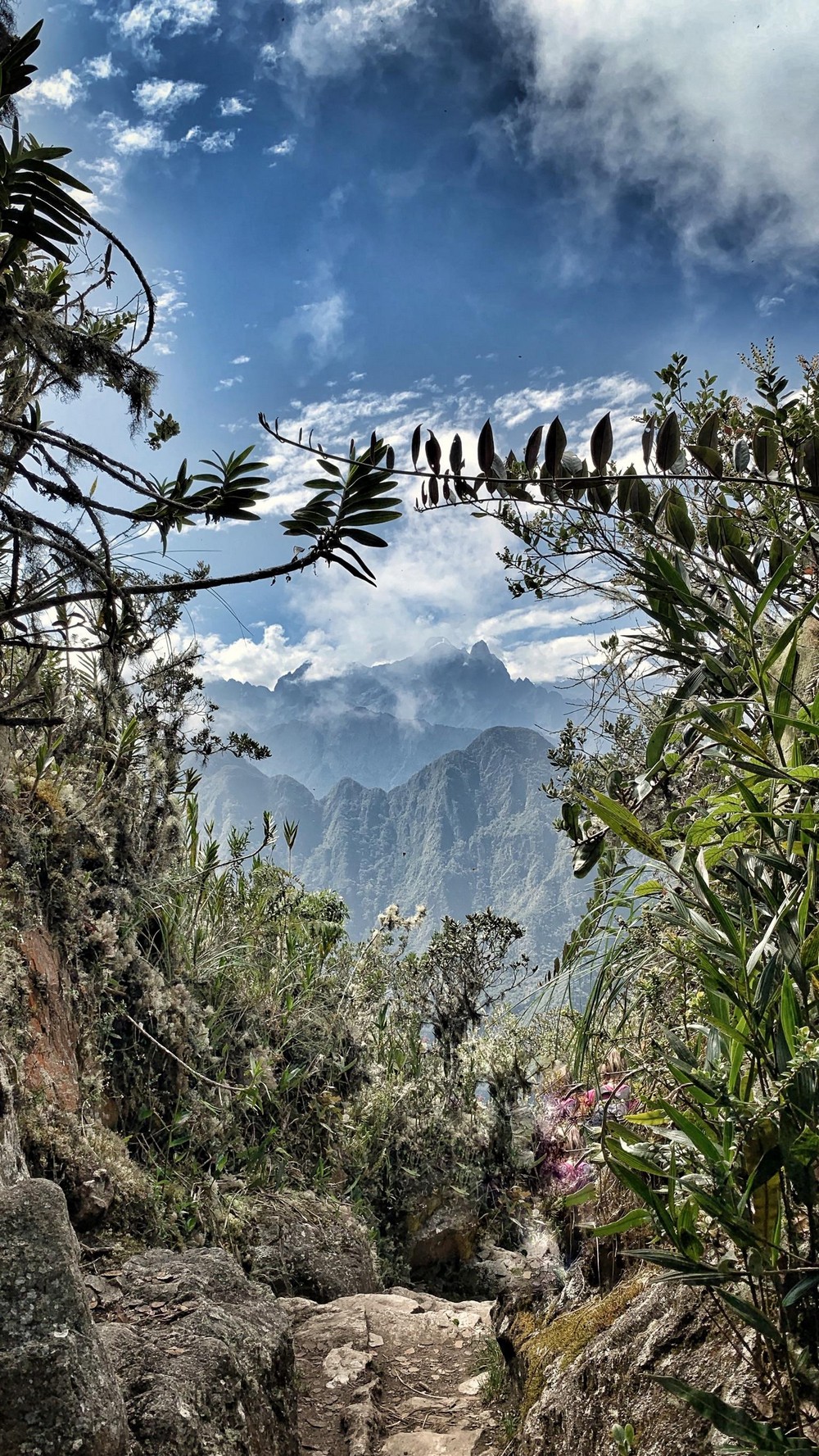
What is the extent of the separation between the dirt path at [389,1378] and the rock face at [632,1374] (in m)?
0.84

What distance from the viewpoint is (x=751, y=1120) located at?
118 centimetres

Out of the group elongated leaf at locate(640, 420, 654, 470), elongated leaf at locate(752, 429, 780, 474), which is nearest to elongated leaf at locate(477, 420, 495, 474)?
elongated leaf at locate(640, 420, 654, 470)

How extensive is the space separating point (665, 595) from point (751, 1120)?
0.86m

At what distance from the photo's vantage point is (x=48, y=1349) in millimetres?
1751

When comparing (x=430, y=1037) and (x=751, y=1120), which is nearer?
(x=751, y=1120)

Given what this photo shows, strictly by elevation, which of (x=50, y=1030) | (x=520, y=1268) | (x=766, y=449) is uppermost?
(x=766, y=449)

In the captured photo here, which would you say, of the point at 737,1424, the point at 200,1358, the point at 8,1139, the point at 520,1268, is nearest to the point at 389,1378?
the point at 520,1268

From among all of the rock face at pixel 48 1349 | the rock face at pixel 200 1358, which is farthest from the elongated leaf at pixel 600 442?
the rock face at pixel 200 1358

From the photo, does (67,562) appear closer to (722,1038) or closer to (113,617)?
(113,617)

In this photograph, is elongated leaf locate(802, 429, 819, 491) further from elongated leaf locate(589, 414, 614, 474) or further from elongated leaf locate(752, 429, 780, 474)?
elongated leaf locate(589, 414, 614, 474)

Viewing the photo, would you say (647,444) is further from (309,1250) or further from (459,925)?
(459,925)

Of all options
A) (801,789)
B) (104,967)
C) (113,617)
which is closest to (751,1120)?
(801,789)

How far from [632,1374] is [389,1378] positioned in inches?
100

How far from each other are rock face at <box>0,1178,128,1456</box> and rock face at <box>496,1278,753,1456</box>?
41.2 inches
